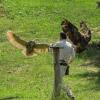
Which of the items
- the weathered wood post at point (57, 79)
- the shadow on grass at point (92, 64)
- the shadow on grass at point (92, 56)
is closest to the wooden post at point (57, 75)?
the weathered wood post at point (57, 79)

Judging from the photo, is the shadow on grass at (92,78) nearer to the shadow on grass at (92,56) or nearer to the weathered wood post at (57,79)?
the shadow on grass at (92,56)

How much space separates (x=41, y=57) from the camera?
1788 cm

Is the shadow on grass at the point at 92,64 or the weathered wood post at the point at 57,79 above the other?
the weathered wood post at the point at 57,79

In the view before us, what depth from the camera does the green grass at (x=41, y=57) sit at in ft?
44.8

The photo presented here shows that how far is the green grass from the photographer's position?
13.7 meters

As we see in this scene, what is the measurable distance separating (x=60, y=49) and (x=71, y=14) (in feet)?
56.8

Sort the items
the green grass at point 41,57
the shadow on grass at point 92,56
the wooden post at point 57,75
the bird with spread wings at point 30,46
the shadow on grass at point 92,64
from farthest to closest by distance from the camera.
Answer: the shadow on grass at point 92,56 → the shadow on grass at point 92,64 → the green grass at point 41,57 → the wooden post at point 57,75 → the bird with spread wings at point 30,46

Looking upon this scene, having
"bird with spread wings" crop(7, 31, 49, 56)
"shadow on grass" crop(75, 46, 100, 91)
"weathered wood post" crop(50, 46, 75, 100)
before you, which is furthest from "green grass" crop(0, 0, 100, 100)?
"bird with spread wings" crop(7, 31, 49, 56)

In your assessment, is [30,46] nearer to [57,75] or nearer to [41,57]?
[57,75]

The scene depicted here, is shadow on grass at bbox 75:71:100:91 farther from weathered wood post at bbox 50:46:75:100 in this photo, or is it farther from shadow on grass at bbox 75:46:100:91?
weathered wood post at bbox 50:46:75:100

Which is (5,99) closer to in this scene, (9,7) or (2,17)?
(2,17)

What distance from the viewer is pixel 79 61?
56.1 ft

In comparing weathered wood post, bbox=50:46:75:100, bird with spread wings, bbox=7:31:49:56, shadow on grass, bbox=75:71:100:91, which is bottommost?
shadow on grass, bbox=75:71:100:91

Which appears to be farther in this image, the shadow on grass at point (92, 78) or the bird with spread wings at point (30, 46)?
the shadow on grass at point (92, 78)
